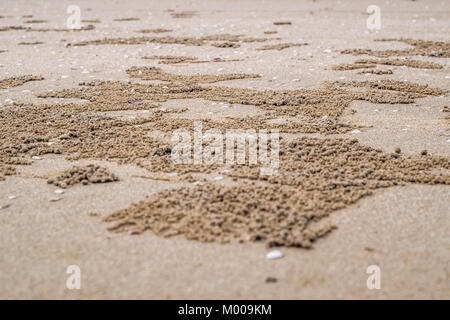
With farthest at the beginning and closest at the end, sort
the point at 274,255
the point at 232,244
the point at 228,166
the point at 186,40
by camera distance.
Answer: the point at 186,40
the point at 228,166
the point at 232,244
the point at 274,255

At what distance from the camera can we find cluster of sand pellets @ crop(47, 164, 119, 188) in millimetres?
4094

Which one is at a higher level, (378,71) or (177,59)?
(177,59)

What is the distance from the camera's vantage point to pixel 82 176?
4141 mm

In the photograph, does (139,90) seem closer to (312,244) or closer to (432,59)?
(312,244)

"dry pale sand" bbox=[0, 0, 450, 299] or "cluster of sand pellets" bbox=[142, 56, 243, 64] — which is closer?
"dry pale sand" bbox=[0, 0, 450, 299]

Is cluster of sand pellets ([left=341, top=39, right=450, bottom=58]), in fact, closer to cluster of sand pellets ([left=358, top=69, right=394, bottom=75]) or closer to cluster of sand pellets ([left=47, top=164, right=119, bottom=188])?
cluster of sand pellets ([left=358, top=69, right=394, bottom=75])

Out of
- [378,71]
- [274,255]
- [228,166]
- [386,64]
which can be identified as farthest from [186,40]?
[274,255]

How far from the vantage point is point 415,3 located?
15320 millimetres

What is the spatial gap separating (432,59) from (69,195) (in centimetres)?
717

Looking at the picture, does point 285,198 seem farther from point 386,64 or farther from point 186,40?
point 186,40

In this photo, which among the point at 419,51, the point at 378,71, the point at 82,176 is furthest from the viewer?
the point at 419,51

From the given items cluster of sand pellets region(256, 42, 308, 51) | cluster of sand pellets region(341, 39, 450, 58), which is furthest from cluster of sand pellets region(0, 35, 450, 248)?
cluster of sand pellets region(256, 42, 308, 51)
